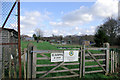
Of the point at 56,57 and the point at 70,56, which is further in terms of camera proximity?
the point at 70,56

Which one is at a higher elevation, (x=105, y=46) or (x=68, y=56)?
(x=105, y=46)

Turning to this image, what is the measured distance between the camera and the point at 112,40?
34.2m

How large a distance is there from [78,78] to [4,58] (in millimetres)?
3499

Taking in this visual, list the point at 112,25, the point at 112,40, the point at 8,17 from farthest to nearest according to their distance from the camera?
the point at 112,25 → the point at 112,40 → the point at 8,17

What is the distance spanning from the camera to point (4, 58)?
429 cm

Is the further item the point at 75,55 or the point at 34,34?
the point at 34,34

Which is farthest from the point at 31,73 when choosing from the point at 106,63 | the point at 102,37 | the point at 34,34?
the point at 34,34

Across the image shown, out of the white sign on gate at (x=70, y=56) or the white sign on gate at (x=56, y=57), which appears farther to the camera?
the white sign on gate at (x=70, y=56)

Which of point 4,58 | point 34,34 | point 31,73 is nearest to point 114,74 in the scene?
point 31,73

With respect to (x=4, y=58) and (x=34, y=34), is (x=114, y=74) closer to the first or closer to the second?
(x=4, y=58)

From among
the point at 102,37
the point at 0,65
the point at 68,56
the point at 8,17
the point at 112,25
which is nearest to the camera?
the point at 8,17

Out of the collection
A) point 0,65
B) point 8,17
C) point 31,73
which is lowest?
point 31,73

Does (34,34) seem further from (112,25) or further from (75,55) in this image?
(75,55)

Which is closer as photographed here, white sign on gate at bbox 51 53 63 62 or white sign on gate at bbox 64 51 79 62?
white sign on gate at bbox 51 53 63 62
